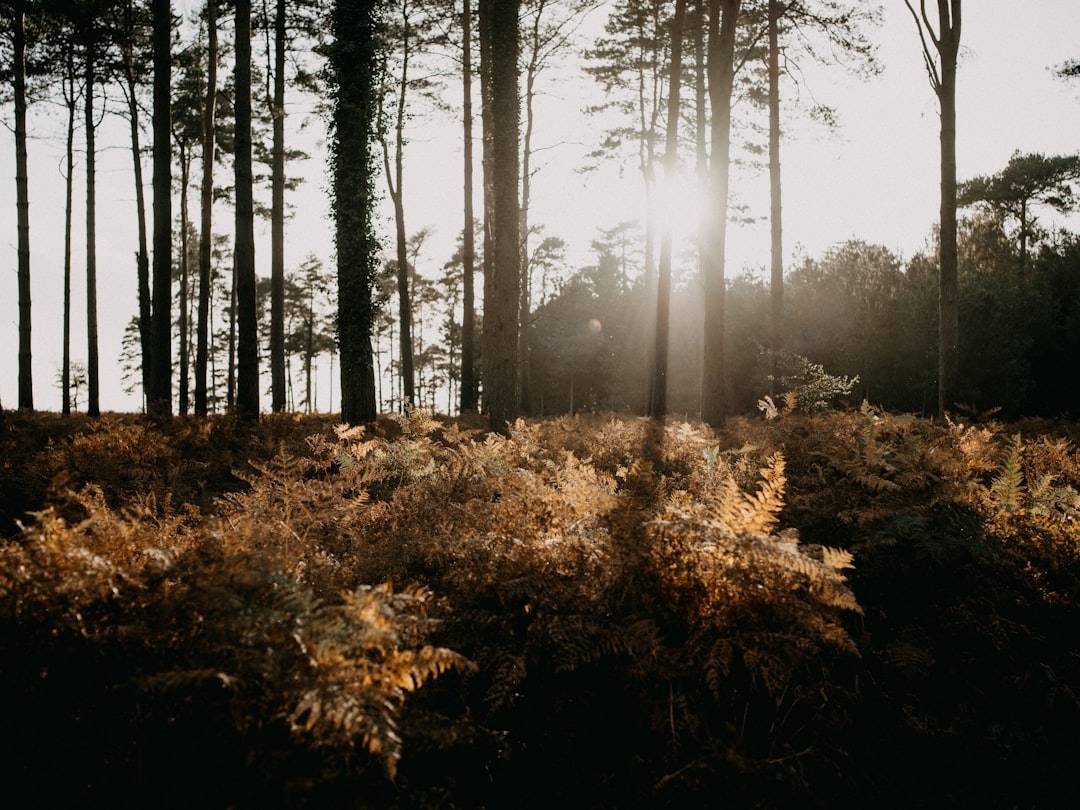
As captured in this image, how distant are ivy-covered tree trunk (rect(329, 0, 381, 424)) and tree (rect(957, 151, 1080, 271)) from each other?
30.2 meters

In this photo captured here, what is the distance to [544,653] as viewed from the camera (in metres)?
2.66

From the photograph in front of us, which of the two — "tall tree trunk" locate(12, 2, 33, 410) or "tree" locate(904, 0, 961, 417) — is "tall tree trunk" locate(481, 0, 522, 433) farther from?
"tall tree trunk" locate(12, 2, 33, 410)

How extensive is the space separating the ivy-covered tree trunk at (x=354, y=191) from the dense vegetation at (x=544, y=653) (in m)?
6.56

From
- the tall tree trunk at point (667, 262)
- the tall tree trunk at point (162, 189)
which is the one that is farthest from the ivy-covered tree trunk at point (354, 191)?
the tall tree trunk at point (667, 262)

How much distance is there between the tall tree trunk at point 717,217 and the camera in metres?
11.5

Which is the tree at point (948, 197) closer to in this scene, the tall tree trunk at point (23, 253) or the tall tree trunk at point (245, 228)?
the tall tree trunk at point (245, 228)

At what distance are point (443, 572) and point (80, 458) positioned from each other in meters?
Result: 5.63

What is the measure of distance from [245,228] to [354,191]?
110 inches

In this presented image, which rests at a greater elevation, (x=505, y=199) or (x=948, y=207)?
(x=948, y=207)

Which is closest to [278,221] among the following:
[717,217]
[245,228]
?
[245,228]

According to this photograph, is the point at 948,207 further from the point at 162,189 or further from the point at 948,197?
the point at 162,189

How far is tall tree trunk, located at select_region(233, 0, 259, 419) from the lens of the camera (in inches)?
479

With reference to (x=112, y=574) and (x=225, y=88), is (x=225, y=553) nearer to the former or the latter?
(x=112, y=574)

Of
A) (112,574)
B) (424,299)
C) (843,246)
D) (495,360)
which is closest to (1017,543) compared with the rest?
(112,574)
